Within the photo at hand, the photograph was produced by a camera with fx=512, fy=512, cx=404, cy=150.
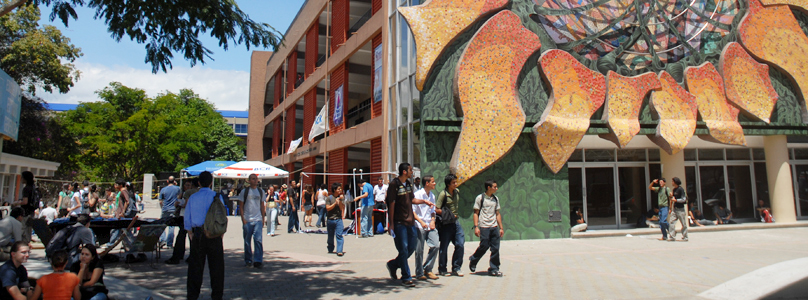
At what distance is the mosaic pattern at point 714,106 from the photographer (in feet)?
49.3

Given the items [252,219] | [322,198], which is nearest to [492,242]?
[252,219]

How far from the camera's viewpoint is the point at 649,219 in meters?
15.8

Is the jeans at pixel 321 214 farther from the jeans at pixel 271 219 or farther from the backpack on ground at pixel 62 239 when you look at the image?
the backpack on ground at pixel 62 239

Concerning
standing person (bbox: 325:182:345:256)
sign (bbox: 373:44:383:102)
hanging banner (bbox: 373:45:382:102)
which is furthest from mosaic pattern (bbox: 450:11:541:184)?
hanging banner (bbox: 373:45:382:102)

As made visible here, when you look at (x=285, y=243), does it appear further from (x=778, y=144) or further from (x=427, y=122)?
(x=778, y=144)

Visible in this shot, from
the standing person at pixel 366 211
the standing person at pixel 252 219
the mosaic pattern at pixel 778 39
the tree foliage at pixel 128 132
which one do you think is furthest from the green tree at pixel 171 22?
the tree foliage at pixel 128 132

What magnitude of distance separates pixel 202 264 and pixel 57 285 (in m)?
1.58

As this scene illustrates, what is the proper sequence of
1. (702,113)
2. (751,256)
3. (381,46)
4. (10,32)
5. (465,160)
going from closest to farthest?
(751,256) < (465,160) < (702,113) < (381,46) < (10,32)

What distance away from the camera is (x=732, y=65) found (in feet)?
51.1

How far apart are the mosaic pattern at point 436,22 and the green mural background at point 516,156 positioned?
0.25 meters

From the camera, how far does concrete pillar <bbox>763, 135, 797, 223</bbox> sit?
16.5 metres

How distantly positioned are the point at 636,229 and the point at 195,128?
36.6 m

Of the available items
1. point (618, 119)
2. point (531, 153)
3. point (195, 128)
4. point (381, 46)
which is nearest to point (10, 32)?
point (195, 128)

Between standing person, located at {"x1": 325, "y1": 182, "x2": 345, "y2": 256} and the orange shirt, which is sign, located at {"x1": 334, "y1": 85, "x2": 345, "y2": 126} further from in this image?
the orange shirt
